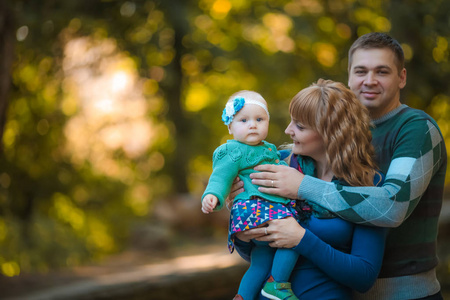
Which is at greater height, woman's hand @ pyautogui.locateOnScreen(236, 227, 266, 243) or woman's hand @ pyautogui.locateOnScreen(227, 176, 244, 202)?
woman's hand @ pyautogui.locateOnScreen(227, 176, 244, 202)

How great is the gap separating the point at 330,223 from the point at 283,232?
20cm

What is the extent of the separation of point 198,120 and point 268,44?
2714 millimetres

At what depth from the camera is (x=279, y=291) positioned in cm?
204

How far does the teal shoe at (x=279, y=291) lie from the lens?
204 cm

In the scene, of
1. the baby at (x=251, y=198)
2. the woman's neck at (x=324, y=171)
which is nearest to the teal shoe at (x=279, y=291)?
the baby at (x=251, y=198)

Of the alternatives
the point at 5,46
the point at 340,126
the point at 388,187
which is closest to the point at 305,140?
the point at 340,126

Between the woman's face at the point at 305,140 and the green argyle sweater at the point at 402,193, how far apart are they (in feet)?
0.42

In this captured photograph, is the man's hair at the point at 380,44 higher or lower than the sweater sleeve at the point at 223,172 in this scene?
higher

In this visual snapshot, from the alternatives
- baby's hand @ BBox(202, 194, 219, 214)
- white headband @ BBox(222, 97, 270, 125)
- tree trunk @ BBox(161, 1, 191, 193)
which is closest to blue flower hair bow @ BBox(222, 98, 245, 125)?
white headband @ BBox(222, 97, 270, 125)

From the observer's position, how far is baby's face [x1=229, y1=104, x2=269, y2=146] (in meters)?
Answer: 2.16

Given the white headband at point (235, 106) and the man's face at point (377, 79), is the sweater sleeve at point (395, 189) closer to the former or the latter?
the man's face at point (377, 79)

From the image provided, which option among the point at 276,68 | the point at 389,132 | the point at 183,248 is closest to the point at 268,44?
the point at 276,68

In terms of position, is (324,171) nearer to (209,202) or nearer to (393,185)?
(393,185)

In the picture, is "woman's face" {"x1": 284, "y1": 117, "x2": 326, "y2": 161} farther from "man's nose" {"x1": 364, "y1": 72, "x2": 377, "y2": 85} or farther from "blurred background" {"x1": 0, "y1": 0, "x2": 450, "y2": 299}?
"blurred background" {"x1": 0, "y1": 0, "x2": 450, "y2": 299}
